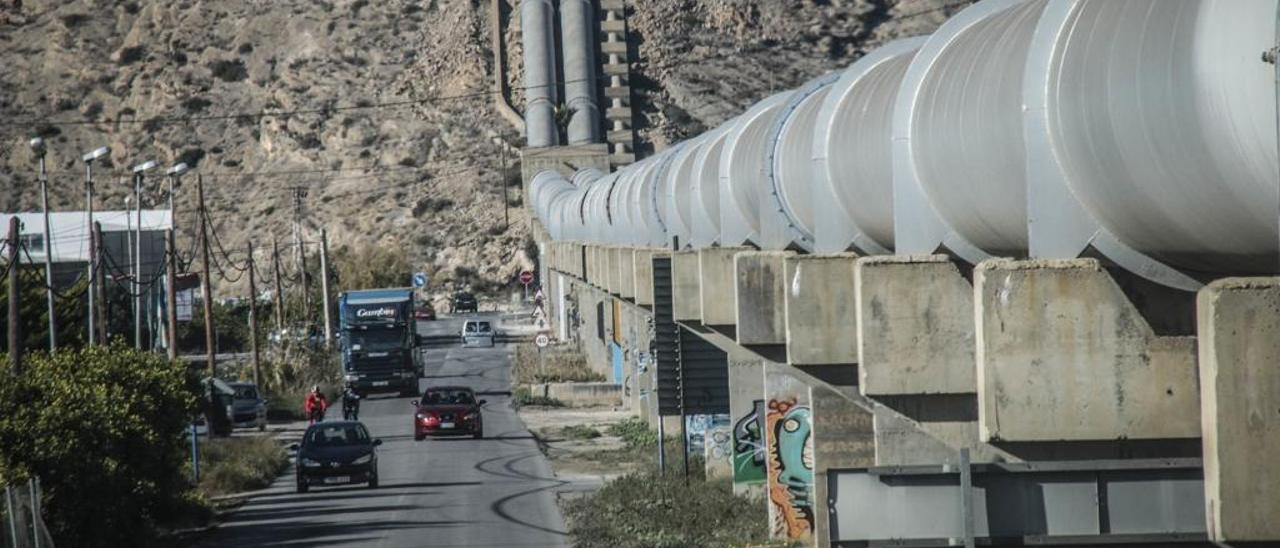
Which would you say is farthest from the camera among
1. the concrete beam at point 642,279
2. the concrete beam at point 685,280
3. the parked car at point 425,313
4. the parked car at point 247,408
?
the parked car at point 425,313

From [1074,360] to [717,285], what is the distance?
12039 mm

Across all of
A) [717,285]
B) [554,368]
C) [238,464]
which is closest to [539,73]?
[554,368]

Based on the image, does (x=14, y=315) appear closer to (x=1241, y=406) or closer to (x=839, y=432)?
(x=839, y=432)

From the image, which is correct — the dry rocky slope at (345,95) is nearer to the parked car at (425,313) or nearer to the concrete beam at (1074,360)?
the parked car at (425,313)

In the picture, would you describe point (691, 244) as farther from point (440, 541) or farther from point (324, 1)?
point (324, 1)

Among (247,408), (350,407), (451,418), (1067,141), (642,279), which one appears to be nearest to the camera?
(1067,141)

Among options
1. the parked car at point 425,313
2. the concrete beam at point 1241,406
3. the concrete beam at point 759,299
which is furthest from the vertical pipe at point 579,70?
the concrete beam at point 1241,406

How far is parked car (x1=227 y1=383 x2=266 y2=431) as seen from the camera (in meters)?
51.7

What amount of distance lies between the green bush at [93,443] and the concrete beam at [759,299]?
323 inches

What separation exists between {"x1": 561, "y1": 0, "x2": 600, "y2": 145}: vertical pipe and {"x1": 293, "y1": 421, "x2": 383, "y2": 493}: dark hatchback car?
251 feet

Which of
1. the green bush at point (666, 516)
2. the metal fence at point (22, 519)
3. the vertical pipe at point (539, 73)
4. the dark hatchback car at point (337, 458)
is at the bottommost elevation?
the green bush at point (666, 516)

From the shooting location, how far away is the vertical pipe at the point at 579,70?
113375 mm

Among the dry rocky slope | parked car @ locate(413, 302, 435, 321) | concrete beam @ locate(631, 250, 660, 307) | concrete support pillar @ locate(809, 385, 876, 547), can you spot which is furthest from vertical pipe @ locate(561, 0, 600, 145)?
concrete support pillar @ locate(809, 385, 876, 547)

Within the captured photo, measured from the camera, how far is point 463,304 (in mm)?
101812
